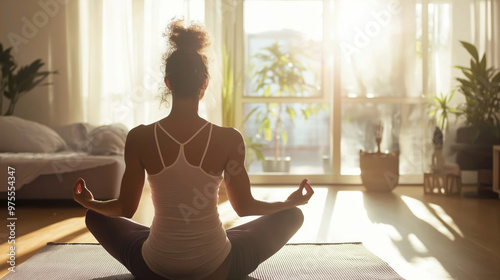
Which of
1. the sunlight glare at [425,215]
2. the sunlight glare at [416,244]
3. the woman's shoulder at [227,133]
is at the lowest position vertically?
the sunlight glare at [425,215]

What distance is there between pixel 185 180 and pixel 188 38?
0.41m

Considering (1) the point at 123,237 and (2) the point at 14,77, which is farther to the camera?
(2) the point at 14,77

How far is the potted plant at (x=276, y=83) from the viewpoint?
5.91 meters

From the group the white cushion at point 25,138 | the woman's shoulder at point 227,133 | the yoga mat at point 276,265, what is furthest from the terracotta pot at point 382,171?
the woman's shoulder at point 227,133

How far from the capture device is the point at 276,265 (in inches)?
92.4

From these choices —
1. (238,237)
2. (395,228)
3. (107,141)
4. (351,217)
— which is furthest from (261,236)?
(107,141)

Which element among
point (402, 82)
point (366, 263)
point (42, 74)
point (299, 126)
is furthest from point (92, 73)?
point (366, 263)

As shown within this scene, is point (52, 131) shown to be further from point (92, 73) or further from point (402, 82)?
point (402, 82)

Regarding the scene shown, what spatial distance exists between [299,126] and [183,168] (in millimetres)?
4550

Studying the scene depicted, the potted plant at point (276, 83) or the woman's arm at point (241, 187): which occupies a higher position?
the potted plant at point (276, 83)

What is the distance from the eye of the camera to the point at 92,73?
5449mm

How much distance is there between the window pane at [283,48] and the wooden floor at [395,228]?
1429mm

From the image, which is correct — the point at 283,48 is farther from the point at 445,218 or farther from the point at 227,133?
the point at 227,133

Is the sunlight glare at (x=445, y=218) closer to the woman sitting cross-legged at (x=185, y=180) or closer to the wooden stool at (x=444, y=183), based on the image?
the wooden stool at (x=444, y=183)
